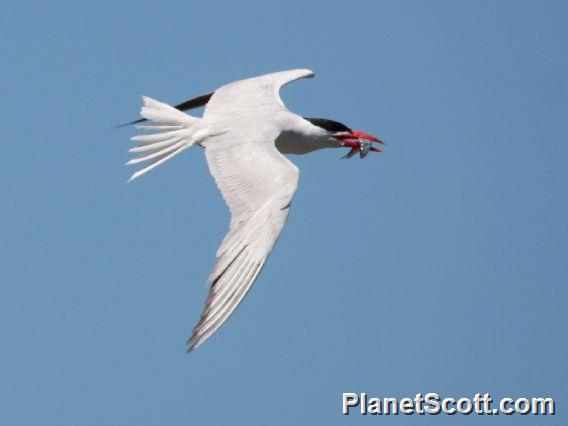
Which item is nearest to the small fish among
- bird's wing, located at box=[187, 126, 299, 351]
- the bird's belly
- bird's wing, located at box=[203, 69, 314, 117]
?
the bird's belly

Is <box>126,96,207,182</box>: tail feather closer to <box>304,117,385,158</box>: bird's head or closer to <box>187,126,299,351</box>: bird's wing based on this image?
<box>187,126,299,351</box>: bird's wing

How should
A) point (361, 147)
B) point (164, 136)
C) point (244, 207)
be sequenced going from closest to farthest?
point (244, 207), point (164, 136), point (361, 147)

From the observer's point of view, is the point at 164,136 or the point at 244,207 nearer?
the point at 244,207

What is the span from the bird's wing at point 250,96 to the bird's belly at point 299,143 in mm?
299

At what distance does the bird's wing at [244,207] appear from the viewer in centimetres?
891

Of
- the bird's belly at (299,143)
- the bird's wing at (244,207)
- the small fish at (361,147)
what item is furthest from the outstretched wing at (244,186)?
the small fish at (361,147)

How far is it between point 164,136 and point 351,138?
2343 millimetres

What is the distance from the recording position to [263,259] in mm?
9312

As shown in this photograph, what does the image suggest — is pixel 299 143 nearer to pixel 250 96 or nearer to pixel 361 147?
pixel 250 96

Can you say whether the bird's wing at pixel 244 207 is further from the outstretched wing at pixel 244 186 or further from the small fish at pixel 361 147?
the small fish at pixel 361 147

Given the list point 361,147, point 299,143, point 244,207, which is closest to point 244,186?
point 244,207

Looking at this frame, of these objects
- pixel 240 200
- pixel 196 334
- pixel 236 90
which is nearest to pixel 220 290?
pixel 196 334

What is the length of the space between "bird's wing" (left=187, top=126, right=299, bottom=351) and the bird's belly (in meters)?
0.60

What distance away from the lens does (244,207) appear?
990 cm
